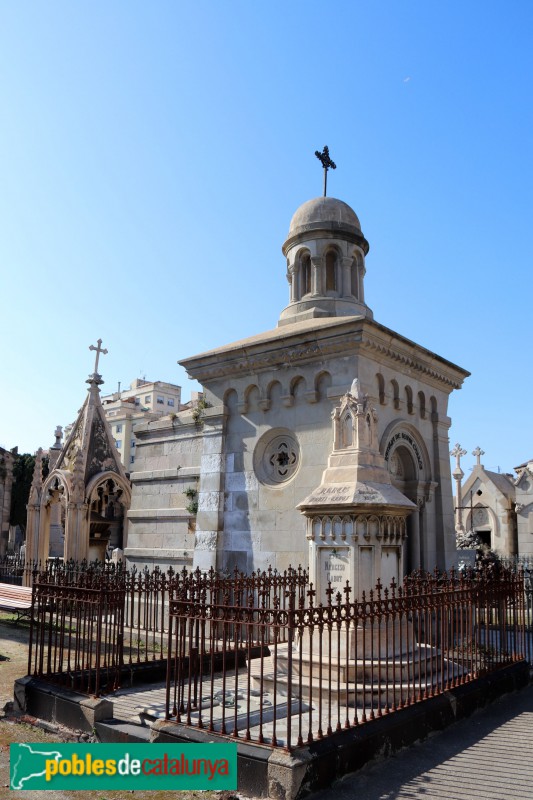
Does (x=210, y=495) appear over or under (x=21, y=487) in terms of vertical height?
under

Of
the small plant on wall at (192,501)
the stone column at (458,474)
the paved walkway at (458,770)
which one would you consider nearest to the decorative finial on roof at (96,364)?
the small plant on wall at (192,501)

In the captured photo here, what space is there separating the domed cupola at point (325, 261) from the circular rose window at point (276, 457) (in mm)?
3023

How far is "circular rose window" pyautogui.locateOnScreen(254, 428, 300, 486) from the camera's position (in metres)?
13.1

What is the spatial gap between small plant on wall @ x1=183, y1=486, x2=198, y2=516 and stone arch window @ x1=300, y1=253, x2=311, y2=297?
5319mm

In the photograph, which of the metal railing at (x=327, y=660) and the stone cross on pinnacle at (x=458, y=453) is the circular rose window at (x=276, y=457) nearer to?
the metal railing at (x=327, y=660)

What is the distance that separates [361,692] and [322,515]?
228 cm

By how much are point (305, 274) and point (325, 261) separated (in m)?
0.58

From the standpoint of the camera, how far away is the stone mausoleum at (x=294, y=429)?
12625 mm

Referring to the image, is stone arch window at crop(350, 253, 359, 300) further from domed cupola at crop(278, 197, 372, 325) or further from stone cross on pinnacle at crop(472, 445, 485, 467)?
stone cross on pinnacle at crop(472, 445, 485, 467)

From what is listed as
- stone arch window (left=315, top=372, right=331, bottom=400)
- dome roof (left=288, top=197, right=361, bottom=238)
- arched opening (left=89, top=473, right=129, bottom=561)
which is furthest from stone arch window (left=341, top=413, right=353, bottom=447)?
arched opening (left=89, top=473, right=129, bottom=561)

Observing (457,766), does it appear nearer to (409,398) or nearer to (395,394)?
(395,394)

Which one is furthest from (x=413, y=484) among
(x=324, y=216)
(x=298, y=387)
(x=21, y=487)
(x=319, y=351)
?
(x=21, y=487)

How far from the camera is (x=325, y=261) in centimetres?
1543

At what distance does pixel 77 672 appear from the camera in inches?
332
